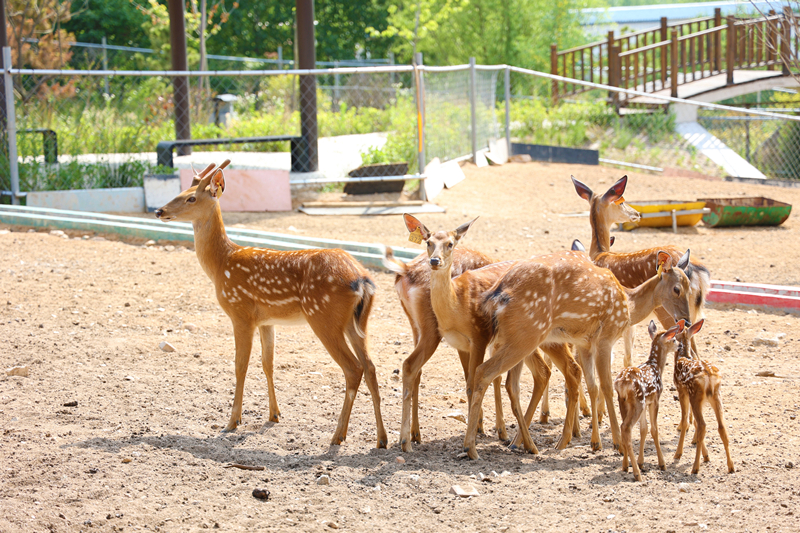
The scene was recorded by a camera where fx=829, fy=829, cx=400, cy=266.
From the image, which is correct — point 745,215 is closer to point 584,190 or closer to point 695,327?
point 584,190

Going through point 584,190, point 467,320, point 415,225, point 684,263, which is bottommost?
point 467,320

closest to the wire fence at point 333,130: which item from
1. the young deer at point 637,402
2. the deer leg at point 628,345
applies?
the deer leg at point 628,345

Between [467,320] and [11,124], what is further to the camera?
[11,124]

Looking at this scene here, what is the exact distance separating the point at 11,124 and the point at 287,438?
8.18 meters

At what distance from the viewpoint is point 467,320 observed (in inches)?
187

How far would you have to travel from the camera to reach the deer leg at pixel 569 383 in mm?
5000

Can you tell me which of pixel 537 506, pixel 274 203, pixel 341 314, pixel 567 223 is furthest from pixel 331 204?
pixel 537 506

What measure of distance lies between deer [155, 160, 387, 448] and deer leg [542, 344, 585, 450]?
3.60 feet

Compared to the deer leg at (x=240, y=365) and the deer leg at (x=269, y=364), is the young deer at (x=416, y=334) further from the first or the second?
the deer leg at (x=240, y=365)

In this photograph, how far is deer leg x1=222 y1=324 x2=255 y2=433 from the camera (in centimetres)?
527

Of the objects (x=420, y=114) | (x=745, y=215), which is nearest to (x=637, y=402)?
(x=745, y=215)

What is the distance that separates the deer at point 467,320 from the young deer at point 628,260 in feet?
2.67

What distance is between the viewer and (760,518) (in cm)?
387

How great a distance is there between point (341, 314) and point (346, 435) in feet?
2.41
